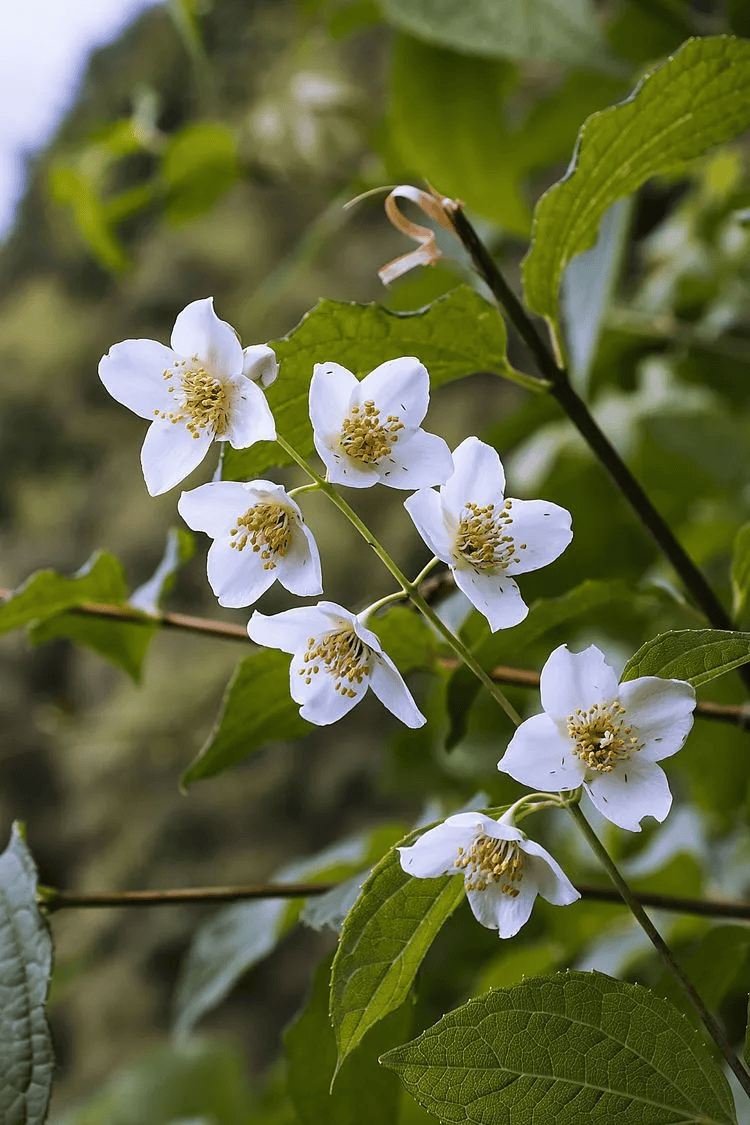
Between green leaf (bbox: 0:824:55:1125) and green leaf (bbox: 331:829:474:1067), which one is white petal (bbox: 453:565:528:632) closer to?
green leaf (bbox: 331:829:474:1067)

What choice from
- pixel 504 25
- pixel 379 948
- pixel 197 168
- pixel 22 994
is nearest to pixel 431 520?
pixel 379 948

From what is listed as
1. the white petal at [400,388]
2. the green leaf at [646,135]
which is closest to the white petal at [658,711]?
the white petal at [400,388]

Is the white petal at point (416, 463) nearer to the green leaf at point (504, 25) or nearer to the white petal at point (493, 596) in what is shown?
the white petal at point (493, 596)

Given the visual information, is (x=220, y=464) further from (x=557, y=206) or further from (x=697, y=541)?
(x=697, y=541)

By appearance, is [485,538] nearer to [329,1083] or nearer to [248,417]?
[248,417]

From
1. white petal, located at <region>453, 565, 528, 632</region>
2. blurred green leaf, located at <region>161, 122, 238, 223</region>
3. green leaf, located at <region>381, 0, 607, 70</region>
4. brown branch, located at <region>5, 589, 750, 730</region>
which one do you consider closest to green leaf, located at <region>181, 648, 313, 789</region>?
brown branch, located at <region>5, 589, 750, 730</region>
